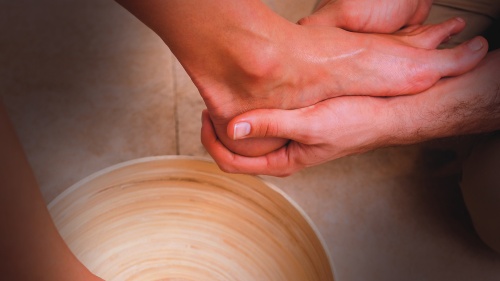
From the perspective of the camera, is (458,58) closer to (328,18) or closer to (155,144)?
(328,18)

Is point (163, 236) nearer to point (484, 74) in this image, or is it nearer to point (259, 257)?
point (259, 257)

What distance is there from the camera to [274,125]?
79 centimetres

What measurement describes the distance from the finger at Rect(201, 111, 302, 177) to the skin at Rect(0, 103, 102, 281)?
305mm

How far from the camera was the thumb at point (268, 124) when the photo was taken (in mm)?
769

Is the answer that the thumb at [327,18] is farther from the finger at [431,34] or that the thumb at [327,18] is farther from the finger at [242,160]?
the finger at [242,160]

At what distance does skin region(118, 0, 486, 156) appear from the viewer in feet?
2.26

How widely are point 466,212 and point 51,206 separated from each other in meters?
0.75

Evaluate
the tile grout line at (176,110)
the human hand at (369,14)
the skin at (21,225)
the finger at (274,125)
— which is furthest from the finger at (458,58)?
the skin at (21,225)

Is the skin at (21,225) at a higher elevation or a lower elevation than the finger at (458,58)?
lower

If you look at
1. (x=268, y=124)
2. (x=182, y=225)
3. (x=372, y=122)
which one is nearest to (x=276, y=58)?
(x=268, y=124)

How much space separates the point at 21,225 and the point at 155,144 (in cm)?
40

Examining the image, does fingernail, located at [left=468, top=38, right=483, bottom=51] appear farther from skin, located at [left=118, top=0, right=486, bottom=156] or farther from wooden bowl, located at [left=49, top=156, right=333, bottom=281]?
wooden bowl, located at [left=49, top=156, right=333, bottom=281]

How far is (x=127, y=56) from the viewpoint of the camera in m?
1.06

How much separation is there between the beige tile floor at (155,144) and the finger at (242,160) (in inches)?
3.0
